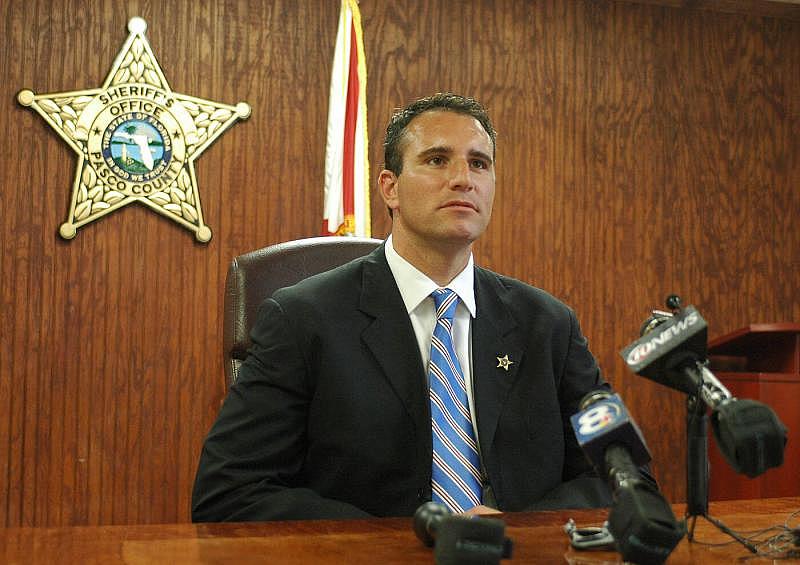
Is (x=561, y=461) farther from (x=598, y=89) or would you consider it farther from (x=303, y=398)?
(x=598, y=89)

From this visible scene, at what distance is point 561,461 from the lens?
2.02 meters

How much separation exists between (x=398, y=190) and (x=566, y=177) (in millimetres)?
2894

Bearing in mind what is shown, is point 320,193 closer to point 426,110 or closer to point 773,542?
point 426,110

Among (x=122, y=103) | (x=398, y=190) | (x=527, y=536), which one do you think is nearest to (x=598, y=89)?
(x=122, y=103)

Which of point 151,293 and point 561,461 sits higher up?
point 151,293

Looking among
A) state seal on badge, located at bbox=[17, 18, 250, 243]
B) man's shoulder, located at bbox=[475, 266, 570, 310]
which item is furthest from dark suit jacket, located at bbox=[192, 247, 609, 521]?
state seal on badge, located at bbox=[17, 18, 250, 243]

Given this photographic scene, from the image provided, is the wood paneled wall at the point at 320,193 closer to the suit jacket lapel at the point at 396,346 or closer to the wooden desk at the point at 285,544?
the suit jacket lapel at the point at 396,346

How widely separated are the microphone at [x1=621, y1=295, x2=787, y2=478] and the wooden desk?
202 mm

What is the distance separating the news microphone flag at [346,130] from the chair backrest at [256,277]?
6.42 feet

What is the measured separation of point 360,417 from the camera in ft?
6.16

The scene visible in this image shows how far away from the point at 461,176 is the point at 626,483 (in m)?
1.32

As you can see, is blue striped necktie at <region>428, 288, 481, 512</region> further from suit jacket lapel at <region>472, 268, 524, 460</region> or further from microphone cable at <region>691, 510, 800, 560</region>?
microphone cable at <region>691, 510, 800, 560</region>

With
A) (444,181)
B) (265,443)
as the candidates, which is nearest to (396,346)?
(265,443)

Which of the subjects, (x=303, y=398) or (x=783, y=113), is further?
(x=783, y=113)
